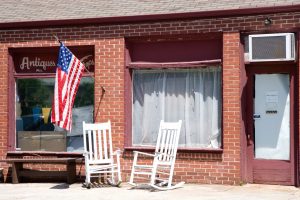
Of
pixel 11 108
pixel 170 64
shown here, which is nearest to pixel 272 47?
pixel 170 64

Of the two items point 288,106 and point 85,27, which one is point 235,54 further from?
point 85,27

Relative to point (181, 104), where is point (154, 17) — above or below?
above

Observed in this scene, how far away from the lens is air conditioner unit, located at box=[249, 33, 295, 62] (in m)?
11.0

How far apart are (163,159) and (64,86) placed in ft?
7.69

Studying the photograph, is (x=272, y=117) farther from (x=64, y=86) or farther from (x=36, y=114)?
(x=36, y=114)

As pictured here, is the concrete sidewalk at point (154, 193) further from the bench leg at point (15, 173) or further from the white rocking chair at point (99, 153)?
the bench leg at point (15, 173)

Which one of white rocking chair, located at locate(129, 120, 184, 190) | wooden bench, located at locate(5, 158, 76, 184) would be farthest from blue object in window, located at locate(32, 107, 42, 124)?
white rocking chair, located at locate(129, 120, 184, 190)

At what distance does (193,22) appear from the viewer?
11695mm

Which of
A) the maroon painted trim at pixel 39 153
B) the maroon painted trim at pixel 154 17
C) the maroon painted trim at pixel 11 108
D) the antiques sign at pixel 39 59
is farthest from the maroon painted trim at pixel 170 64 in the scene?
the maroon painted trim at pixel 11 108

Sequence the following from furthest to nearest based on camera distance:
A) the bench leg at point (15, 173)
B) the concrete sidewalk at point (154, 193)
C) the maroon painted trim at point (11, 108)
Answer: the maroon painted trim at point (11, 108), the bench leg at point (15, 173), the concrete sidewalk at point (154, 193)

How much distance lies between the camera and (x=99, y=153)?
11.9 metres

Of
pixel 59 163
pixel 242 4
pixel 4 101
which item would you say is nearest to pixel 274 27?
pixel 242 4

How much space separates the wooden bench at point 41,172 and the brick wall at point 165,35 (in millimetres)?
604

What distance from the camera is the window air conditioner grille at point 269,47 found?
11109 millimetres
